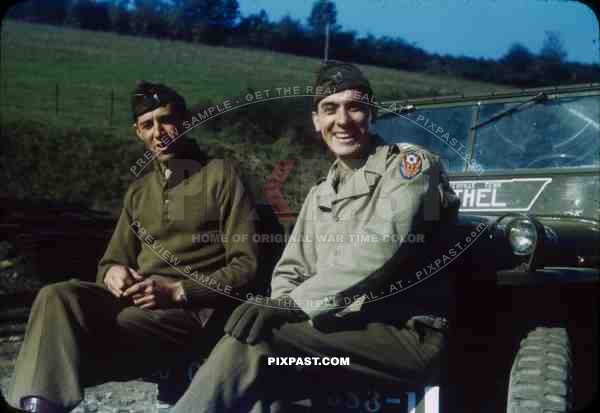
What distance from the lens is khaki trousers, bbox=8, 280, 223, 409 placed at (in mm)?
1845

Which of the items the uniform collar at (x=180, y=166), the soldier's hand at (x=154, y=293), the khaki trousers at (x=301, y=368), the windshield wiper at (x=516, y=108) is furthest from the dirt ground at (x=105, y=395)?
the windshield wiper at (x=516, y=108)

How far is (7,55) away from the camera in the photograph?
2.71m

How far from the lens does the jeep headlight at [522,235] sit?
7.47ft

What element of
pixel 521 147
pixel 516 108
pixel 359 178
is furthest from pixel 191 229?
pixel 516 108

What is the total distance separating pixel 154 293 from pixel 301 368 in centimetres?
51

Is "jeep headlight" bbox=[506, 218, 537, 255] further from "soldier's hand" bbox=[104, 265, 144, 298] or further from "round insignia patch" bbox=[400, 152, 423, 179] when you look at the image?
"soldier's hand" bbox=[104, 265, 144, 298]

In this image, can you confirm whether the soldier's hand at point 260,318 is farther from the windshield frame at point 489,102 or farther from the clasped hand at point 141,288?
the windshield frame at point 489,102

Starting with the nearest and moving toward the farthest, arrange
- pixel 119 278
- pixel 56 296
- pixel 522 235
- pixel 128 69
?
pixel 56 296, pixel 119 278, pixel 522 235, pixel 128 69

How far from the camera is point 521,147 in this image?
10.2 feet

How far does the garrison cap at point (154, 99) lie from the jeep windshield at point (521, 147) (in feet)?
3.98

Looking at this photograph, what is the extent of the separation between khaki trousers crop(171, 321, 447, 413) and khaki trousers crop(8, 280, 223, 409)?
0.82 ft

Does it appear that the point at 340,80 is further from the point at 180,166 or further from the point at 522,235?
the point at 522,235

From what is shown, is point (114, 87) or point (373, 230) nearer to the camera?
Result: point (373, 230)

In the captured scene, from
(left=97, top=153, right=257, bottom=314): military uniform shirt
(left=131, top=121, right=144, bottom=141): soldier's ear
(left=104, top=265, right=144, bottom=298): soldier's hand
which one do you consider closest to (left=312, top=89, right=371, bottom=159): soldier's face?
(left=97, top=153, right=257, bottom=314): military uniform shirt
